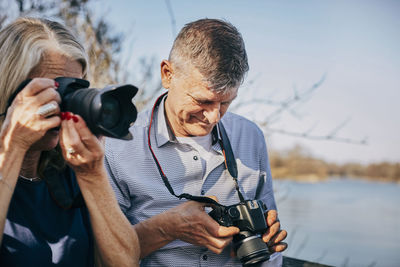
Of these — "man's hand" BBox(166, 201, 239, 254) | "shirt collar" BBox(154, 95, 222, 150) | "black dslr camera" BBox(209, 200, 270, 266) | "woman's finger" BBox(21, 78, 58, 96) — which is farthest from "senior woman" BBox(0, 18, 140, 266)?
"shirt collar" BBox(154, 95, 222, 150)

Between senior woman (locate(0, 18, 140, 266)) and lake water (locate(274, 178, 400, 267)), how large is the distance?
7.41 feet

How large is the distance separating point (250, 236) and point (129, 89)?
0.75m

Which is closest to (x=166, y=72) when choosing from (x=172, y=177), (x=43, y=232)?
(x=172, y=177)

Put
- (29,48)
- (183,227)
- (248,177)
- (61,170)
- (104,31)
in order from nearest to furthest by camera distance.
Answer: (29,48)
(61,170)
(183,227)
(248,177)
(104,31)

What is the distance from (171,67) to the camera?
5.78 feet

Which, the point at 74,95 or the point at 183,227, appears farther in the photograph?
the point at 183,227

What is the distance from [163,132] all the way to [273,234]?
25.4 inches

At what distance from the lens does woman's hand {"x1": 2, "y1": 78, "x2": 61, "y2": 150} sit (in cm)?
105

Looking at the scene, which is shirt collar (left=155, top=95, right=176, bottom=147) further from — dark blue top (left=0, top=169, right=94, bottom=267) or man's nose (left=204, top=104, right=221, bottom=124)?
dark blue top (left=0, top=169, right=94, bottom=267)

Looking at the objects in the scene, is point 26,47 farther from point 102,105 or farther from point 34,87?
point 102,105

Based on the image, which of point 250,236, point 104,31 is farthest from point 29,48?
point 104,31

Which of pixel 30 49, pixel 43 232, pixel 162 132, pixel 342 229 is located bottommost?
pixel 342 229

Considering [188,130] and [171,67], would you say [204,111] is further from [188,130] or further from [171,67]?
[171,67]

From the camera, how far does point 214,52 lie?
165 centimetres
